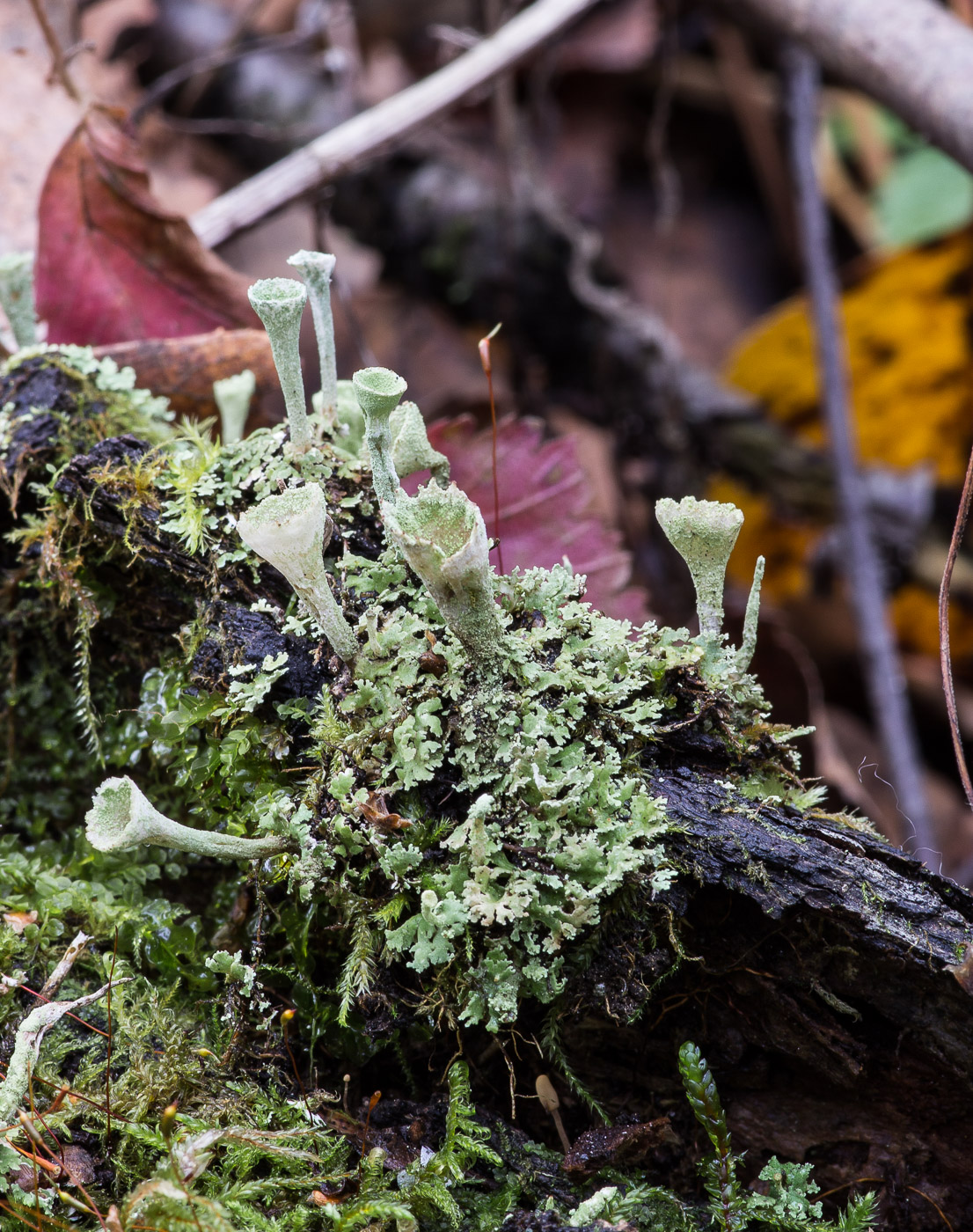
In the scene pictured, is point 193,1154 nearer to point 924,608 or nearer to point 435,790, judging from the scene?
point 435,790

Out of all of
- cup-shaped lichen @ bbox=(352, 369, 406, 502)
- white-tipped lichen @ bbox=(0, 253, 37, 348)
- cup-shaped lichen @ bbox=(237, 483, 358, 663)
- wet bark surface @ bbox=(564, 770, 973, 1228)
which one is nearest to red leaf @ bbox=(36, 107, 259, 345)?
white-tipped lichen @ bbox=(0, 253, 37, 348)

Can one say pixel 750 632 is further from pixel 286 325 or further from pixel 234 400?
pixel 234 400

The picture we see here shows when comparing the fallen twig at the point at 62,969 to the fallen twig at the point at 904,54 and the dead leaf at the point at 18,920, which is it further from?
the fallen twig at the point at 904,54

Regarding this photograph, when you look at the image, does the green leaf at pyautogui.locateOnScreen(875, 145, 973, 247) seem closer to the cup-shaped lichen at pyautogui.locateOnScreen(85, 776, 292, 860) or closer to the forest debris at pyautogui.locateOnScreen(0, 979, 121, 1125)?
the cup-shaped lichen at pyautogui.locateOnScreen(85, 776, 292, 860)

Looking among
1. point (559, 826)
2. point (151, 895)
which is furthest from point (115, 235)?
point (559, 826)

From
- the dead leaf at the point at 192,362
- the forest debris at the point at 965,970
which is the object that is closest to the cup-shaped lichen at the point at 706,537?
the forest debris at the point at 965,970

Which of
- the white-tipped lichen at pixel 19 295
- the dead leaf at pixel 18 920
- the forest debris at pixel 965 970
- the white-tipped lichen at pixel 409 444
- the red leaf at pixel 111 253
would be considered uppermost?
the red leaf at pixel 111 253

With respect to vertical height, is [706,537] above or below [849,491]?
below

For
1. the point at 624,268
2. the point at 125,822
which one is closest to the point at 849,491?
the point at 624,268
